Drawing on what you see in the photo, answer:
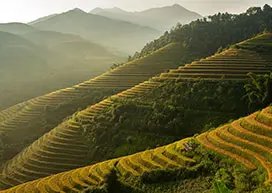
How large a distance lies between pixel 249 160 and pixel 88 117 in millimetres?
42876

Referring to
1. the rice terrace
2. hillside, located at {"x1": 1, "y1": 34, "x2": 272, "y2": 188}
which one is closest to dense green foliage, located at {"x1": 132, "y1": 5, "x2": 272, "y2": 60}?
the rice terrace

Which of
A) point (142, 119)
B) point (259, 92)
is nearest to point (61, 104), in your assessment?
point (142, 119)

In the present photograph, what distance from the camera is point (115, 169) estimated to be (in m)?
43.1

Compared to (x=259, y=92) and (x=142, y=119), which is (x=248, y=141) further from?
(x=142, y=119)

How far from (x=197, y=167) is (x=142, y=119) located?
106 feet

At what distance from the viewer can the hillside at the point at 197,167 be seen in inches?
1337

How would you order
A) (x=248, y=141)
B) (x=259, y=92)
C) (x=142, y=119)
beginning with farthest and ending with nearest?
1. (x=142, y=119)
2. (x=259, y=92)
3. (x=248, y=141)

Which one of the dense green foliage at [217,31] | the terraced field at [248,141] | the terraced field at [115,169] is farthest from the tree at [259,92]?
the dense green foliage at [217,31]

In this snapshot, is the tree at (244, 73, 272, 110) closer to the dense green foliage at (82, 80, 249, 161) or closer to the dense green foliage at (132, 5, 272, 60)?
the dense green foliage at (82, 80, 249, 161)

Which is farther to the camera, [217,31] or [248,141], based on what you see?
[217,31]

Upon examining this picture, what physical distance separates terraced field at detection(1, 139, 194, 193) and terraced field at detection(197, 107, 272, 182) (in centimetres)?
263

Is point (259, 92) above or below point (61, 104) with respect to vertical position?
above

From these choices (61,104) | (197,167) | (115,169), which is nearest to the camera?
(197,167)

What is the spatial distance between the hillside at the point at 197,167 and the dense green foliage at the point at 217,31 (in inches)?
3284
